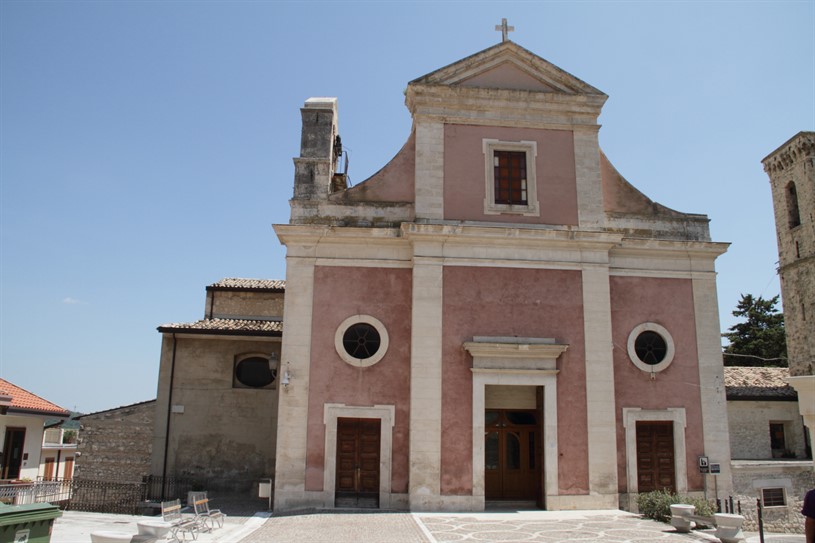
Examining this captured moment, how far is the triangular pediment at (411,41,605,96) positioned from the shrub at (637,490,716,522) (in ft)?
36.6

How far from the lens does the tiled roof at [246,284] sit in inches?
1009

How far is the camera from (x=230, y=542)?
469 inches

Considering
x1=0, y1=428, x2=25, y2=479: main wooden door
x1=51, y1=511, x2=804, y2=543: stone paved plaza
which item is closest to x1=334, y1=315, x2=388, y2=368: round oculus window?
x1=51, y1=511, x2=804, y2=543: stone paved plaza

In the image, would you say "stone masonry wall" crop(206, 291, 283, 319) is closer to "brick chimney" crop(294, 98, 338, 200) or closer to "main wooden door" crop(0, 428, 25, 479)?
"main wooden door" crop(0, 428, 25, 479)

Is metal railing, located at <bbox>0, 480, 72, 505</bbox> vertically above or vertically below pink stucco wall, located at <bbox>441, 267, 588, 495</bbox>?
below

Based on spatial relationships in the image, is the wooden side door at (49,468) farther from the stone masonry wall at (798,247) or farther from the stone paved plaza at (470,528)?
the stone masonry wall at (798,247)

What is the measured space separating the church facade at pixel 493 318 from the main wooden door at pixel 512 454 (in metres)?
0.05

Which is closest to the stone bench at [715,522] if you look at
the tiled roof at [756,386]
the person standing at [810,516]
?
the person standing at [810,516]

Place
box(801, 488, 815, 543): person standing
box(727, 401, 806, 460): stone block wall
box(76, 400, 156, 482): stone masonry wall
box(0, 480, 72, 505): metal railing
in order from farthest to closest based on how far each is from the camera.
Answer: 1. box(727, 401, 806, 460): stone block wall
2. box(76, 400, 156, 482): stone masonry wall
3. box(0, 480, 72, 505): metal railing
4. box(801, 488, 815, 543): person standing

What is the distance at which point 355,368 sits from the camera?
1666cm

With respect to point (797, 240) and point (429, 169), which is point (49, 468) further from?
point (797, 240)

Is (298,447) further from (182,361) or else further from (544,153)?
(544,153)

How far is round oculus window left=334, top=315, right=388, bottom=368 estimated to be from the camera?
54.7 ft

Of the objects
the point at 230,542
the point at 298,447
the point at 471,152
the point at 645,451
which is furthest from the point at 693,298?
the point at 230,542
